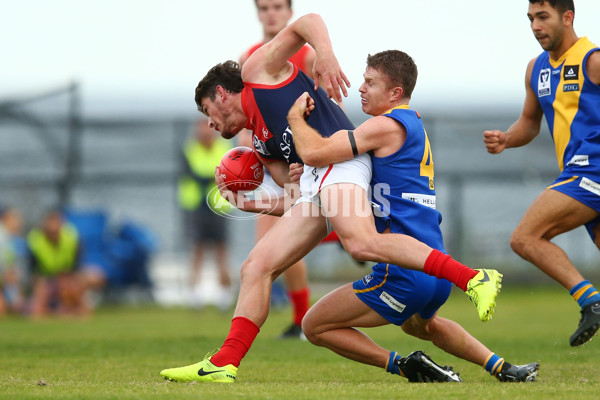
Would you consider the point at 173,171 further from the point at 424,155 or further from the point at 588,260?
the point at 424,155

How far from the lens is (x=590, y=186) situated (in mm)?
5559

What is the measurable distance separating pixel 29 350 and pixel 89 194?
9.26 m

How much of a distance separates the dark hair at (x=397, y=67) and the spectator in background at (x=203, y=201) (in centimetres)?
824

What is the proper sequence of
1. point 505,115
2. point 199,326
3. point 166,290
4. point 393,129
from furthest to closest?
point 505,115 < point 166,290 < point 199,326 < point 393,129

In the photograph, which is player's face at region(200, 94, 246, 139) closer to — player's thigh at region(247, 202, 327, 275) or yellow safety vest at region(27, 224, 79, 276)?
player's thigh at region(247, 202, 327, 275)

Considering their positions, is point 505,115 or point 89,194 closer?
point 89,194

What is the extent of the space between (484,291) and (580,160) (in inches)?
63.5

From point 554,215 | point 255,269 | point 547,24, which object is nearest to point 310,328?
point 255,269

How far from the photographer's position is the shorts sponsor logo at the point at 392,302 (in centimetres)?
486

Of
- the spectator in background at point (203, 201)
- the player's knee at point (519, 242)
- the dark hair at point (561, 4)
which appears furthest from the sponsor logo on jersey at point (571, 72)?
the spectator in background at point (203, 201)

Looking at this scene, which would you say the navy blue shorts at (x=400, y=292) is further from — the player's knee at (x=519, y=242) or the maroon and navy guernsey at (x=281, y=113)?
the player's knee at (x=519, y=242)

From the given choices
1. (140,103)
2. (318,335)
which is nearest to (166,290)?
(140,103)

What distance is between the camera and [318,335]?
17.0 ft
